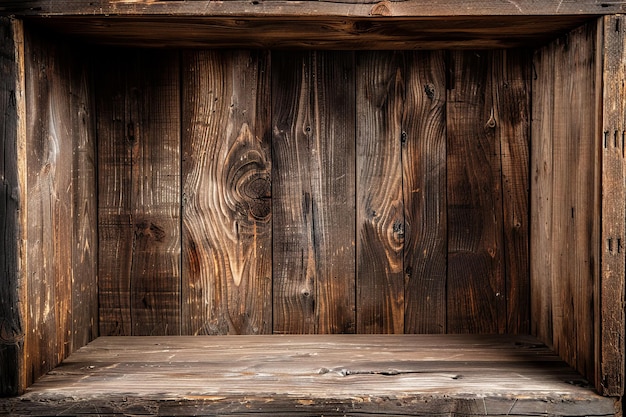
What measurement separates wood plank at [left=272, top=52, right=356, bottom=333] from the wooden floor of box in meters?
0.10

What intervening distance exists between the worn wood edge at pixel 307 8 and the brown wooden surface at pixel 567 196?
8cm

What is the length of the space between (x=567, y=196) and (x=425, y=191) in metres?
0.32

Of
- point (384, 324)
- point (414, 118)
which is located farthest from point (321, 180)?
point (384, 324)

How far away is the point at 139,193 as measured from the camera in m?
1.36

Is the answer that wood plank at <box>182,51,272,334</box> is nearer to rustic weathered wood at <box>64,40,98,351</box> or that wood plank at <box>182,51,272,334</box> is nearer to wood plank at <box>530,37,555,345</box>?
rustic weathered wood at <box>64,40,98,351</box>

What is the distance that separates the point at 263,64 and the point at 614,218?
0.78m

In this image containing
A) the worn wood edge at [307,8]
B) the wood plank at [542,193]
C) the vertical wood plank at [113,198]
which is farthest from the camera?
the vertical wood plank at [113,198]

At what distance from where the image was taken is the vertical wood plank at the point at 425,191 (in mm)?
1358

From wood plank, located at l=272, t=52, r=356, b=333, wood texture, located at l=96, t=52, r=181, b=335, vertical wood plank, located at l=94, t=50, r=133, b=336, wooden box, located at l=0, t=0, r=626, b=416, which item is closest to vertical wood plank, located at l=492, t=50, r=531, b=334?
wooden box, located at l=0, t=0, r=626, b=416

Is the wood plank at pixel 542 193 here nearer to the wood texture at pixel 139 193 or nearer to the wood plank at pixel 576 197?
the wood plank at pixel 576 197

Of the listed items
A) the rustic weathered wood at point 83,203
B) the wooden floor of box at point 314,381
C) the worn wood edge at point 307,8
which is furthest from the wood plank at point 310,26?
the wooden floor of box at point 314,381

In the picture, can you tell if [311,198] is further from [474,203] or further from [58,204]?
[58,204]

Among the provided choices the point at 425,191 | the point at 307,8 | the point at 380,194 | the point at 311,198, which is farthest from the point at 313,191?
the point at 307,8

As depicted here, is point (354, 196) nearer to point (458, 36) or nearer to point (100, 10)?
point (458, 36)
